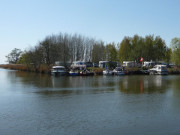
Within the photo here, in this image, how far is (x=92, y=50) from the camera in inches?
4262

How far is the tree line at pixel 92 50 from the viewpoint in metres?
96.3

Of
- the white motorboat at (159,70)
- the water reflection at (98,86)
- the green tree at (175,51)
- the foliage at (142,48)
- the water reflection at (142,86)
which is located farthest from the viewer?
the foliage at (142,48)

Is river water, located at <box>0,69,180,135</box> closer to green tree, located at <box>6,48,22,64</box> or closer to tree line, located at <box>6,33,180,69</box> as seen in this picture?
tree line, located at <box>6,33,180,69</box>

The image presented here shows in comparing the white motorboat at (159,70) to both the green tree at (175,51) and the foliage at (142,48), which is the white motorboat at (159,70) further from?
the foliage at (142,48)

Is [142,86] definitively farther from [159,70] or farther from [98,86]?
[159,70]

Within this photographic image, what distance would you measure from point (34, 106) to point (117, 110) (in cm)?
853

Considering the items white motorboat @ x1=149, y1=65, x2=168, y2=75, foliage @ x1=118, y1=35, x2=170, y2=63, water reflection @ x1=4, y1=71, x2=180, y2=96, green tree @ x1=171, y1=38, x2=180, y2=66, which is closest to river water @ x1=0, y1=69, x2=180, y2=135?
water reflection @ x1=4, y1=71, x2=180, y2=96

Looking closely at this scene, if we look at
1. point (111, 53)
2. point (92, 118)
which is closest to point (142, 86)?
point (92, 118)

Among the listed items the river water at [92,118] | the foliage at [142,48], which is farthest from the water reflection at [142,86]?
the foliage at [142,48]

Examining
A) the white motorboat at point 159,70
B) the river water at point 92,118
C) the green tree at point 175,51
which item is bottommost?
the river water at point 92,118

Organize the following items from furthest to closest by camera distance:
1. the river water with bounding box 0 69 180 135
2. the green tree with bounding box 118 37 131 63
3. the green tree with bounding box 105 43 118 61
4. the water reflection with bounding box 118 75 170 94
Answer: the green tree with bounding box 105 43 118 61 → the green tree with bounding box 118 37 131 63 → the water reflection with bounding box 118 75 170 94 → the river water with bounding box 0 69 180 135

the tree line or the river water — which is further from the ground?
the tree line

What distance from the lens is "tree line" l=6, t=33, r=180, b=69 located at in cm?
9631

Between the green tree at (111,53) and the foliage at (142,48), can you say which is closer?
the foliage at (142,48)
